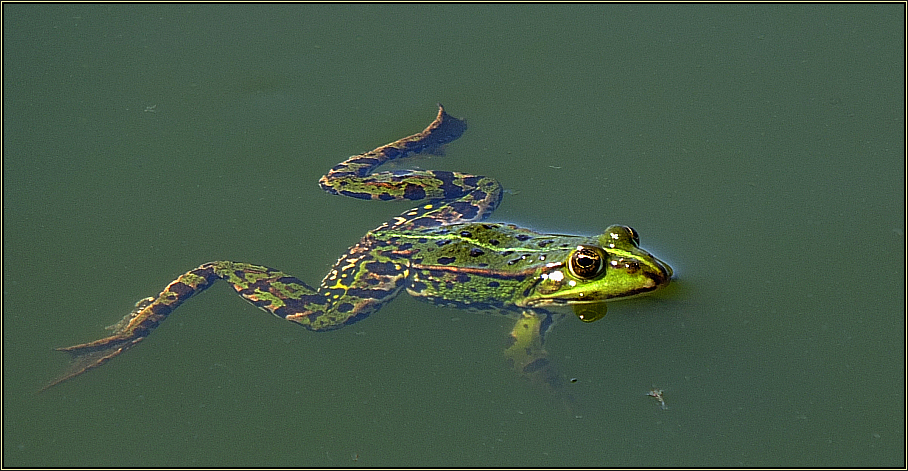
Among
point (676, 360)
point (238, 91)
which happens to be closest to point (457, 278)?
point (676, 360)

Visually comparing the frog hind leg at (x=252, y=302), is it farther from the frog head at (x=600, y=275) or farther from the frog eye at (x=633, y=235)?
the frog eye at (x=633, y=235)

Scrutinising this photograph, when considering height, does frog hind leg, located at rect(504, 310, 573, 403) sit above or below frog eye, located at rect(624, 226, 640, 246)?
below

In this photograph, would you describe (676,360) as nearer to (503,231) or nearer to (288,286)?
(503,231)

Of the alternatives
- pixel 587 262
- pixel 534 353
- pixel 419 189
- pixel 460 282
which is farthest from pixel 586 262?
pixel 419 189

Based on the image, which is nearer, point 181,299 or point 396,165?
point 181,299

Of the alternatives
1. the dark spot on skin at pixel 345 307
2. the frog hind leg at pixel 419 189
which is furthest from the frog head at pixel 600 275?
the dark spot on skin at pixel 345 307

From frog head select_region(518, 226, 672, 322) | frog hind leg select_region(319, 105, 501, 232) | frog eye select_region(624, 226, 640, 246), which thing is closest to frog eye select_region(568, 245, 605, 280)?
frog head select_region(518, 226, 672, 322)

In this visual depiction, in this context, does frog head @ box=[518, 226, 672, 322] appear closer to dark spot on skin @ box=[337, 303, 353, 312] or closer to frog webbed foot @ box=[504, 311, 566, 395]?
frog webbed foot @ box=[504, 311, 566, 395]
